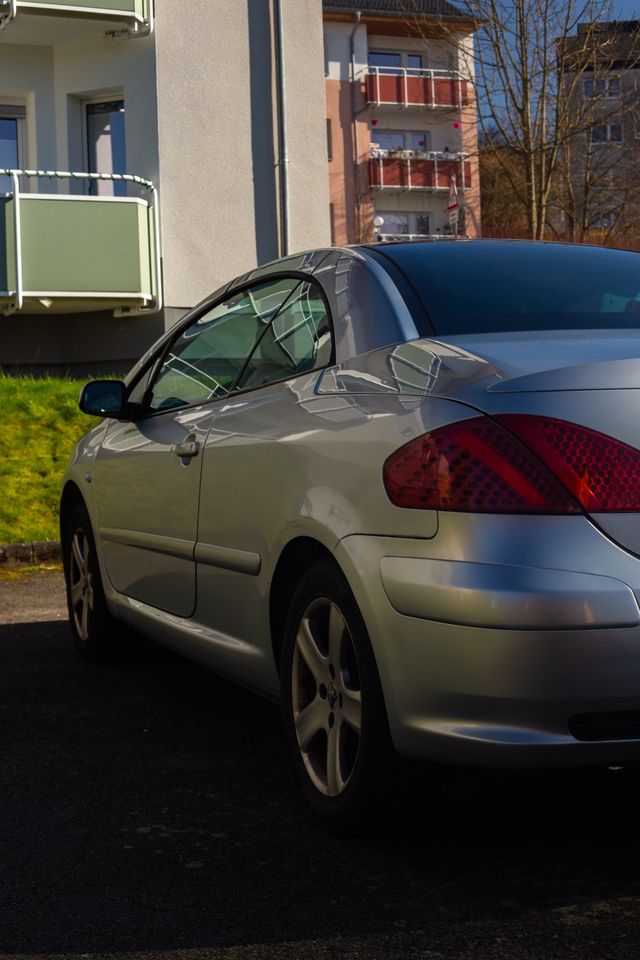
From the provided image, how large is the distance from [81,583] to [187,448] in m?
1.87

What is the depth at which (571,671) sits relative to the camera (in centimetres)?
288

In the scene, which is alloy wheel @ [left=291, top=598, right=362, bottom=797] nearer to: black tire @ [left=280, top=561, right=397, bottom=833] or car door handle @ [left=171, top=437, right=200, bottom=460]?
black tire @ [left=280, top=561, right=397, bottom=833]

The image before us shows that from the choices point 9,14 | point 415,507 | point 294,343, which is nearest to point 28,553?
point 294,343

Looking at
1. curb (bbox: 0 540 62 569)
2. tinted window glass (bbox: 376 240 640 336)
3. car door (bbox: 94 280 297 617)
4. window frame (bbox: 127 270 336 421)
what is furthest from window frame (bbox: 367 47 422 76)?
tinted window glass (bbox: 376 240 640 336)

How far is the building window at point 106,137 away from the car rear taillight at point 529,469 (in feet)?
59.6

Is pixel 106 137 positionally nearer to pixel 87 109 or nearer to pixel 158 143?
pixel 87 109

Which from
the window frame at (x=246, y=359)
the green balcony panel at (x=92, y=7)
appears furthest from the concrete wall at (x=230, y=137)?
the window frame at (x=246, y=359)

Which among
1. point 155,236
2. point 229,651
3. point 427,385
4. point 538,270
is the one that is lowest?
point 229,651

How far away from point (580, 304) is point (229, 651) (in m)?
1.47

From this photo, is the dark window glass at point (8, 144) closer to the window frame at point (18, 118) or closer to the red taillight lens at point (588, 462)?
the window frame at point (18, 118)

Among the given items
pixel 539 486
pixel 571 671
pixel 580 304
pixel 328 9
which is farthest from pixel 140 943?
pixel 328 9

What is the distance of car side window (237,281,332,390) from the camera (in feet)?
13.1

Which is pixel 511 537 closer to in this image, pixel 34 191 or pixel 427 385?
pixel 427 385

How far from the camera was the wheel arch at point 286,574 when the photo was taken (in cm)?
368
